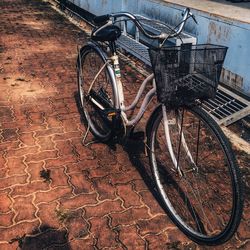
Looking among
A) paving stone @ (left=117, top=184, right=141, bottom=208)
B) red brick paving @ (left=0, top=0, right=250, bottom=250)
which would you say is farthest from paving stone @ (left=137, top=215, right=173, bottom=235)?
paving stone @ (left=117, top=184, right=141, bottom=208)

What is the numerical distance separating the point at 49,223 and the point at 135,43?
4.69 m

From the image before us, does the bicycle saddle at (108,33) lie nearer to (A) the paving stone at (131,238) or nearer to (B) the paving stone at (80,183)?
(B) the paving stone at (80,183)

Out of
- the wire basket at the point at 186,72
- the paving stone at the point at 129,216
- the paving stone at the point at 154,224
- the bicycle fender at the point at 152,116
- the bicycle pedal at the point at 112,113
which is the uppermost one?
the wire basket at the point at 186,72

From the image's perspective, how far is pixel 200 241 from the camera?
9.55 ft

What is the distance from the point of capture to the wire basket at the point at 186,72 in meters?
2.48

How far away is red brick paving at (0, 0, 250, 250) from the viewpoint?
3055 mm

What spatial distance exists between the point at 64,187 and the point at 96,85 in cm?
145

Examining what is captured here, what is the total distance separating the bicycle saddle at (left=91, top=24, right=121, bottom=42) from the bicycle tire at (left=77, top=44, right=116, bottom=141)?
288mm

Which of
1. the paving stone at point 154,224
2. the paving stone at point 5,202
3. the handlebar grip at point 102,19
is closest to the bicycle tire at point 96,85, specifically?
the handlebar grip at point 102,19

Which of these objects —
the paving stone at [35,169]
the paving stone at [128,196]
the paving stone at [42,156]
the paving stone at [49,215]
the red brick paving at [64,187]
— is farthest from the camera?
the paving stone at [42,156]

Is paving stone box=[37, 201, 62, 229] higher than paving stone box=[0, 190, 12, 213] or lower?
lower

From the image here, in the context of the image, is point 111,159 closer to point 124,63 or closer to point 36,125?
point 36,125

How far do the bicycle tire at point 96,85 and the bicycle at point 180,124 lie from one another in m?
0.01

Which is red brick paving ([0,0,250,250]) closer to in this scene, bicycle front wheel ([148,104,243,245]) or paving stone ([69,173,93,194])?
paving stone ([69,173,93,194])
